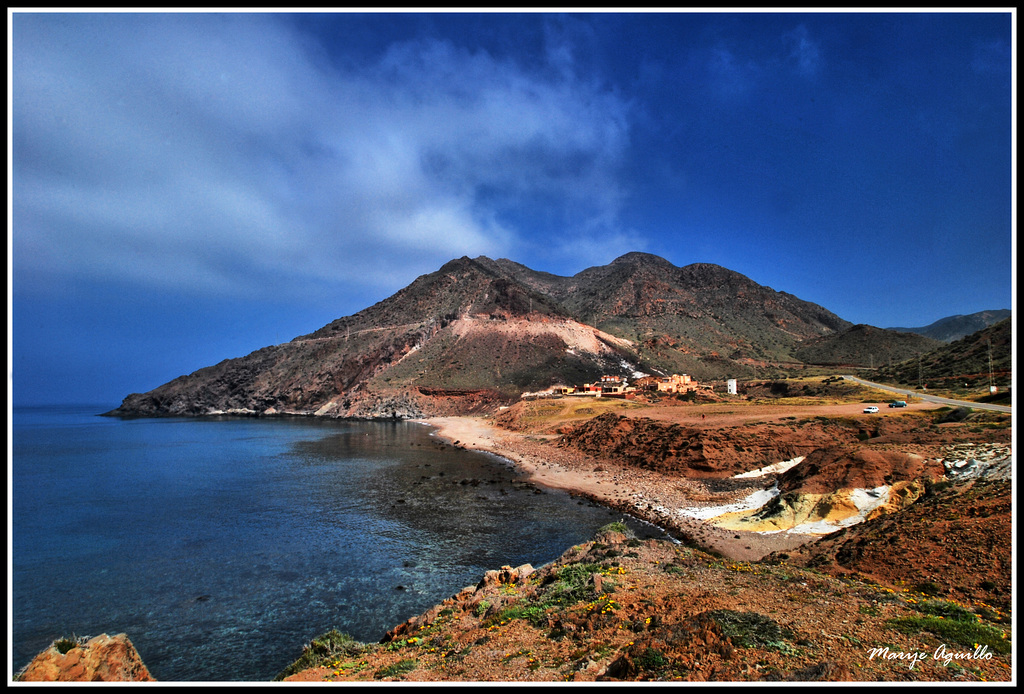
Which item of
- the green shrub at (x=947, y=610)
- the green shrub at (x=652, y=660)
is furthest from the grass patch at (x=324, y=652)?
the green shrub at (x=947, y=610)

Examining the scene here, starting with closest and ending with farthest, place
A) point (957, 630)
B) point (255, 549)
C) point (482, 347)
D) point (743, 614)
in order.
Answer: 1. point (957, 630)
2. point (743, 614)
3. point (255, 549)
4. point (482, 347)

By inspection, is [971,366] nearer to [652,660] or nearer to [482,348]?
[652,660]

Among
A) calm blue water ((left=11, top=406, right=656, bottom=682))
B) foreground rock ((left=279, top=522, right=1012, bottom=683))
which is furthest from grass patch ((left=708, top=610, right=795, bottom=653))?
calm blue water ((left=11, top=406, right=656, bottom=682))

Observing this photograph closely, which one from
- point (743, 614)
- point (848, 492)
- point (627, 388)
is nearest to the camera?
point (743, 614)

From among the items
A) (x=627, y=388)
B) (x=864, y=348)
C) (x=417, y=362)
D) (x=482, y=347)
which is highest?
(x=482, y=347)

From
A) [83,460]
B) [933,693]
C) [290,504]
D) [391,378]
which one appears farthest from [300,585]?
[391,378]

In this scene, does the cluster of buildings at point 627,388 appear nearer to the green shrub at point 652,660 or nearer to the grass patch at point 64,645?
the green shrub at point 652,660

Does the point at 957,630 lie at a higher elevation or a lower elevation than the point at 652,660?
lower

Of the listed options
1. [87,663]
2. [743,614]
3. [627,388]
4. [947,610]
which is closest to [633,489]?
[947,610]
